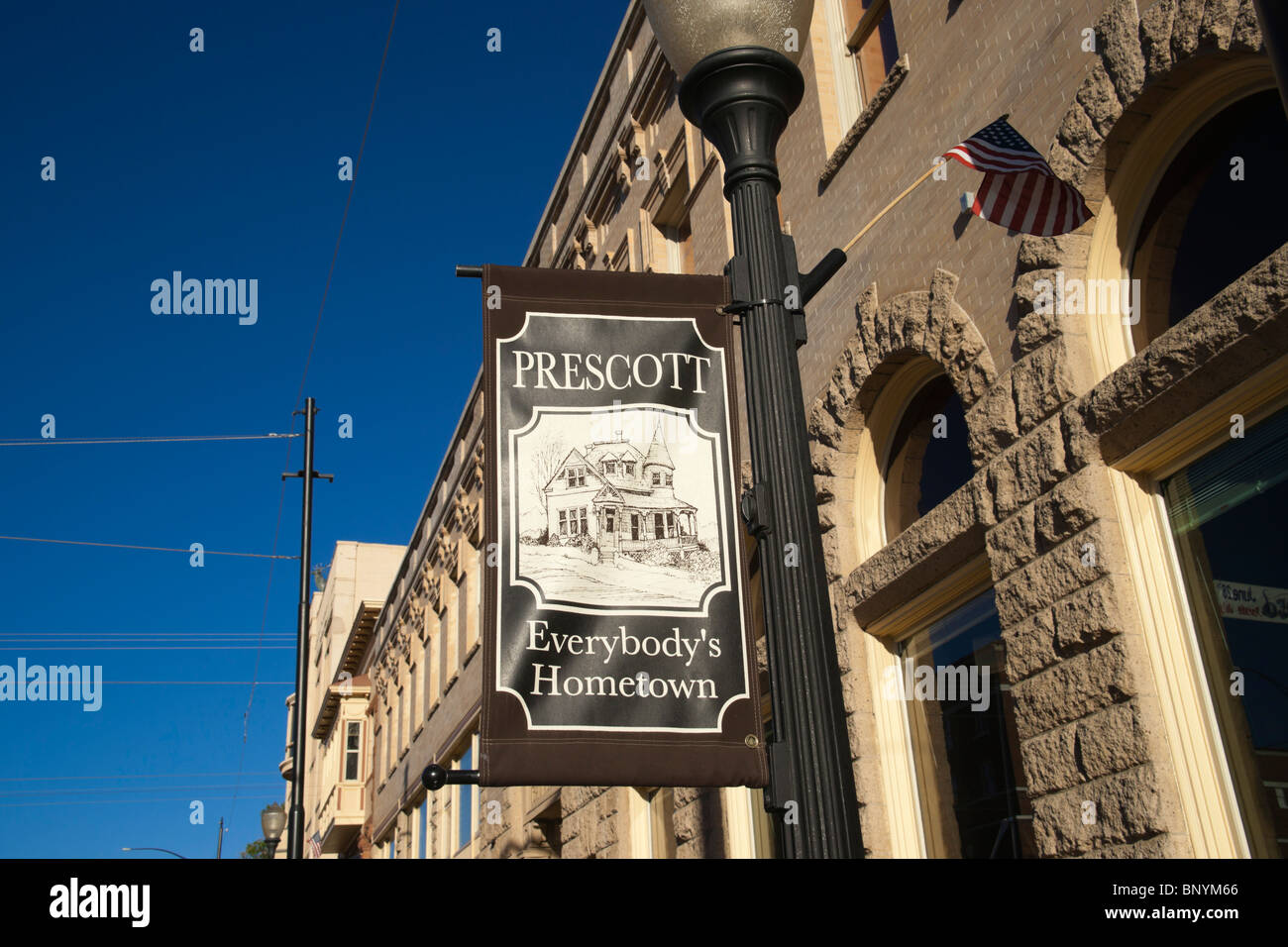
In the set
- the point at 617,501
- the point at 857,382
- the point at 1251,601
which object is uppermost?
the point at 857,382

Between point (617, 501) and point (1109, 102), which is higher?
point (1109, 102)

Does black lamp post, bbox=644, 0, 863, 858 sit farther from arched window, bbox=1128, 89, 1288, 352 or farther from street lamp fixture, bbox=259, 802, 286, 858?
street lamp fixture, bbox=259, 802, 286, 858

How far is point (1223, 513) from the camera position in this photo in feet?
18.9

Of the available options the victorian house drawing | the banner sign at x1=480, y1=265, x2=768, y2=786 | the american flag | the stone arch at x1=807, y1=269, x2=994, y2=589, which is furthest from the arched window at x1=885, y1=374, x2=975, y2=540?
the victorian house drawing

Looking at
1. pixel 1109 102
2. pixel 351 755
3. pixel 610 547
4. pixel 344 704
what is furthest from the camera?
pixel 351 755

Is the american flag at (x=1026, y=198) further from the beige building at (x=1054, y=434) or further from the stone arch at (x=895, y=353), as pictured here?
the stone arch at (x=895, y=353)

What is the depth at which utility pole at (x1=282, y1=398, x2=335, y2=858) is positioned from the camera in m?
15.8

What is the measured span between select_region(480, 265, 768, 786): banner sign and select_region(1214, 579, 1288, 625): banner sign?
2661 mm

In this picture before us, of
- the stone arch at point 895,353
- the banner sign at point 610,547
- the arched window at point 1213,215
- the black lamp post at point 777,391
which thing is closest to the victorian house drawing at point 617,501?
the banner sign at point 610,547

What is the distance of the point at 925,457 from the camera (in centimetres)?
856

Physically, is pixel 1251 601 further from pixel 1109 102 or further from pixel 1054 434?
pixel 1109 102

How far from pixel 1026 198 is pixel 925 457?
263cm

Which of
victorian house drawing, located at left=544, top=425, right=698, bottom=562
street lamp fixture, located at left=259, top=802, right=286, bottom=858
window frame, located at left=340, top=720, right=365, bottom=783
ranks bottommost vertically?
victorian house drawing, located at left=544, top=425, right=698, bottom=562

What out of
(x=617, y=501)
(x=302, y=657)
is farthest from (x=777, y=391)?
(x=302, y=657)
